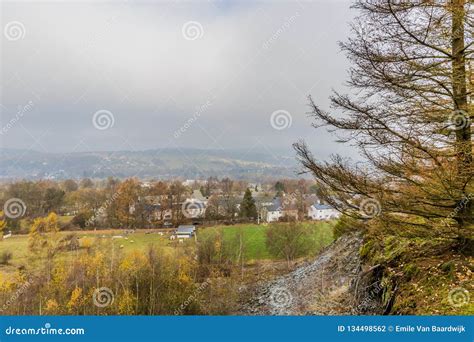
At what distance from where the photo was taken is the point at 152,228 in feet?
45.8

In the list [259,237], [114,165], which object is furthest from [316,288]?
[114,165]

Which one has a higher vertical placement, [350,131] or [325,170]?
[350,131]

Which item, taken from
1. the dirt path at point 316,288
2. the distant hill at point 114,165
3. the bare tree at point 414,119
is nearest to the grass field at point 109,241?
the dirt path at point 316,288

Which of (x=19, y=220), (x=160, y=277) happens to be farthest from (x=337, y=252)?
(x=19, y=220)

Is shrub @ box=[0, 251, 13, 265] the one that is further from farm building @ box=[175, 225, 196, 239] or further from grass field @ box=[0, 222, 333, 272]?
farm building @ box=[175, 225, 196, 239]

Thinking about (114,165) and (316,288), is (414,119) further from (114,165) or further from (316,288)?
(114,165)

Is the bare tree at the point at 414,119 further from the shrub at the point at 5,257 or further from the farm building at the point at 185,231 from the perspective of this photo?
the shrub at the point at 5,257

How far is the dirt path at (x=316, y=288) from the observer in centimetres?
1145

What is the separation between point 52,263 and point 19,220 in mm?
2635

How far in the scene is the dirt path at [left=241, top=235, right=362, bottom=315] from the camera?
37.6 feet

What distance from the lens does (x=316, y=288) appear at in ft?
45.1

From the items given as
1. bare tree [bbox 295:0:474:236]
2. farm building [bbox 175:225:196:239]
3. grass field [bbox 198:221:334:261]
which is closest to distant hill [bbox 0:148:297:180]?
farm building [bbox 175:225:196:239]

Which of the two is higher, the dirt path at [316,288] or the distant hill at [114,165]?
the distant hill at [114,165]

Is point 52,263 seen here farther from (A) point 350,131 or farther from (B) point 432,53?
(B) point 432,53
